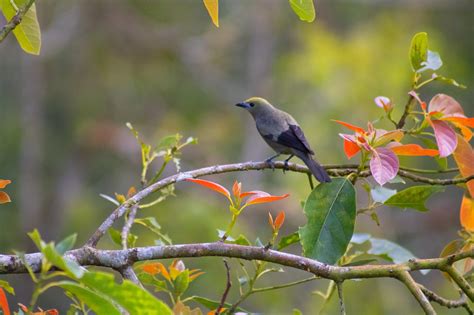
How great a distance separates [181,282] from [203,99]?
12.9m

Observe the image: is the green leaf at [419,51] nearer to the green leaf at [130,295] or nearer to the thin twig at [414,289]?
the thin twig at [414,289]

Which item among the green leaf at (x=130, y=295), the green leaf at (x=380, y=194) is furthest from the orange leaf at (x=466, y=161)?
the green leaf at (x=130, y=295)

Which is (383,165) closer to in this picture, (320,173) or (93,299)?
(320,173)

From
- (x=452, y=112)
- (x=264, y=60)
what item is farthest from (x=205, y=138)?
(x=452, y=112)

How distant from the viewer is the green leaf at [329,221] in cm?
190

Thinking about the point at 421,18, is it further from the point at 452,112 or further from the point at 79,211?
the point at 452,112

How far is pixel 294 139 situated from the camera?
3.73m

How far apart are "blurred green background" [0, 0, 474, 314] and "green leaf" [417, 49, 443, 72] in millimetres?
8060

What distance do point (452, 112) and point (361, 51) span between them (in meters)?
10.2

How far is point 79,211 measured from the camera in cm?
1259

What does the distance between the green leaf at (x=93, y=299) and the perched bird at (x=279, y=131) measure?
199 cm

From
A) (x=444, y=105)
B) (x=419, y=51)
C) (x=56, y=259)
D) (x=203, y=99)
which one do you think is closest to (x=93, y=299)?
(x=56, y=259)

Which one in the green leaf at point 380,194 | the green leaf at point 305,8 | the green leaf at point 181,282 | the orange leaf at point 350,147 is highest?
the green leaf at point 305,8

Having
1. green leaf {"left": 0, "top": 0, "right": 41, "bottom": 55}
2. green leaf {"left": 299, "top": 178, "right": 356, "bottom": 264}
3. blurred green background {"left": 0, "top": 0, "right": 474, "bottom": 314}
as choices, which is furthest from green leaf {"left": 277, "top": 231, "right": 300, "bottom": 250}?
blurred green background {"left": 0, "top": 0, "right": 474, "bottom": 314}
